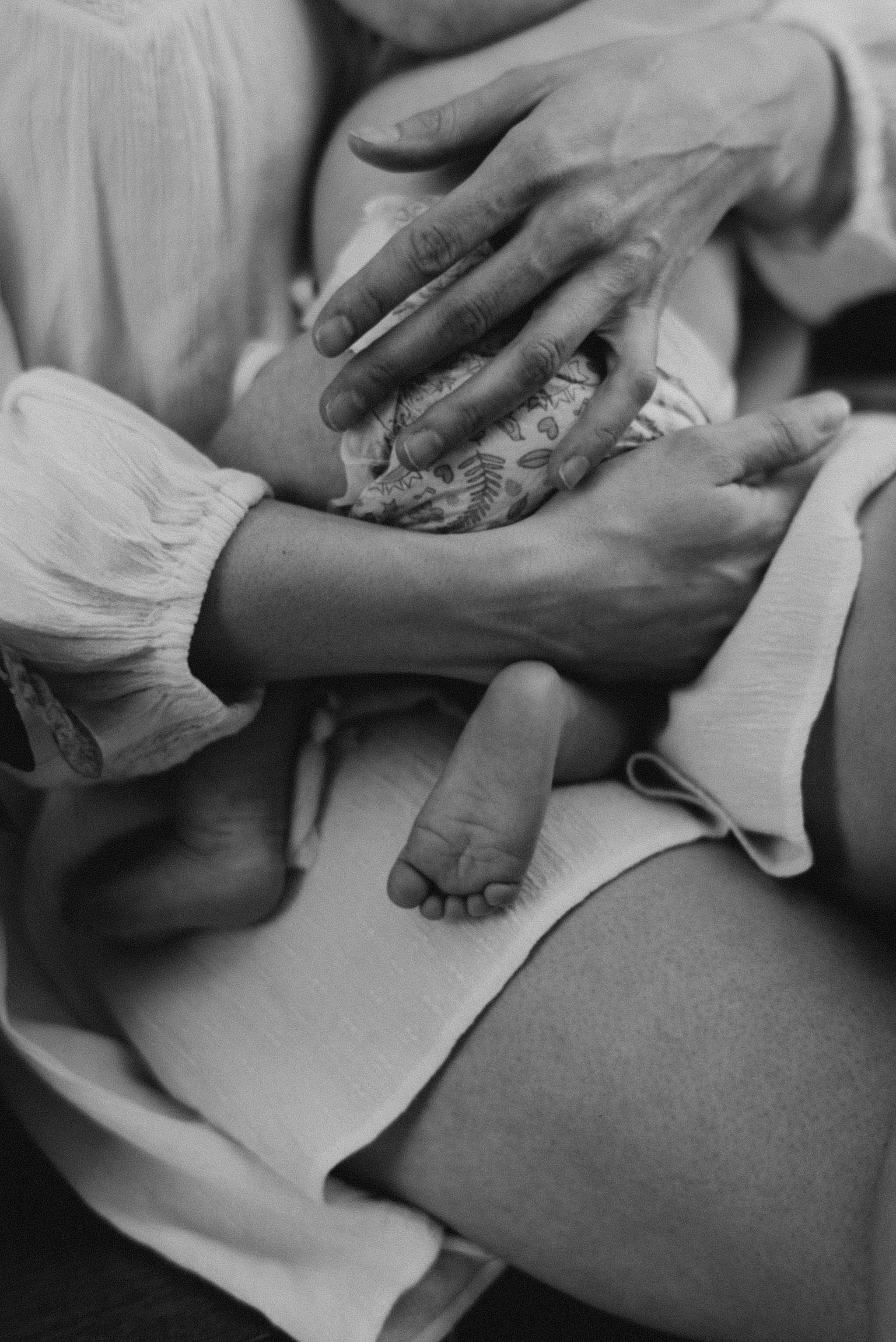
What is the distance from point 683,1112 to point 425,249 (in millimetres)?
525

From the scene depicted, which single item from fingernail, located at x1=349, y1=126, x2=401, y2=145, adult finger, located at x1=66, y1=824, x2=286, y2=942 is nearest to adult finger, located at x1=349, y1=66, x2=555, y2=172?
fingernail, located at x1=349, y1=126, x2=401, y2=145

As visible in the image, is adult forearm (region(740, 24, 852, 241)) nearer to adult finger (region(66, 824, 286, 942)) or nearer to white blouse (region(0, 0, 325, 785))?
white blouse (region(0, 0, 325, 785))

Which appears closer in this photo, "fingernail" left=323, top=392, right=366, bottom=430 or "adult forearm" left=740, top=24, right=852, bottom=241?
"fingernail" left=323, top=392, right=366, bottom=430

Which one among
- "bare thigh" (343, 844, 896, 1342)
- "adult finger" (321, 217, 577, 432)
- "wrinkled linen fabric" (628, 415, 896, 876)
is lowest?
"bare thigh" (343, 844, 896, 1342)

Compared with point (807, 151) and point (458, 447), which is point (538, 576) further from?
point (807, 151)

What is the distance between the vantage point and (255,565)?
743mm

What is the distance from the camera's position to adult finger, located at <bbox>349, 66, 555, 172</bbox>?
753 millimetres

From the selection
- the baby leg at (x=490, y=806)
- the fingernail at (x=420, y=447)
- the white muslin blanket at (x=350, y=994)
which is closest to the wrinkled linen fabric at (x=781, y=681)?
the white muslin blanket at (x=350, y=994)

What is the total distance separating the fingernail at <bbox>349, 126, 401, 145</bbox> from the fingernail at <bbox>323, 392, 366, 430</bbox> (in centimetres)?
16

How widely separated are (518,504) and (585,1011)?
318 millimetres

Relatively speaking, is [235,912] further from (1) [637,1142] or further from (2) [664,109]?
(2) [664,109]

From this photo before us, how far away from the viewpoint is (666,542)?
31.2 inches

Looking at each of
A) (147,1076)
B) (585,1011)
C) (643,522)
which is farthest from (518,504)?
(147,1076)

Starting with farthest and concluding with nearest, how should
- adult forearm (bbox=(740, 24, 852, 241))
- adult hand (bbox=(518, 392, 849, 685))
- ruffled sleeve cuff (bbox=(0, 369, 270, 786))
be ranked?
adult forearm (bbox=(740, 24, 852, 241)), adult hand (bbox=(518, 392, 849, 685)), ruffled sleeve cuff (bbox=(0, 369, 270, 786))
